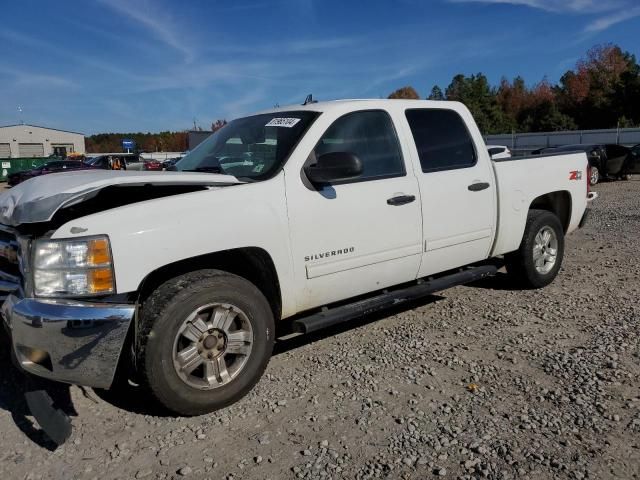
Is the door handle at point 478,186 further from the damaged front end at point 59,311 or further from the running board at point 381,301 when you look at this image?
the damaged front end at point 59,311

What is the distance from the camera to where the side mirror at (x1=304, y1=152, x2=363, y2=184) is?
3615 millimetres

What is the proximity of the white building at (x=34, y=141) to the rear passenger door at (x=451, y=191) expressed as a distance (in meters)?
72.3

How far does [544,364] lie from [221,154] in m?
2.90

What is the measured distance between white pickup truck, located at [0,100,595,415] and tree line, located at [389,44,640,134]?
56.6 metres

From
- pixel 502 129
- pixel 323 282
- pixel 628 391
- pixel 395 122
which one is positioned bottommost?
pixel 628 391

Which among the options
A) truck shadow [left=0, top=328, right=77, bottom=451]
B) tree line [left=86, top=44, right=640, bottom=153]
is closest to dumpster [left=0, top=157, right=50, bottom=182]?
tree line [left=86, top=44, right=640, bottom=153]

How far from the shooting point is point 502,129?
7394cm

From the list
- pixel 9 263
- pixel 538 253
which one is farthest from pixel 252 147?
pixel 538 253

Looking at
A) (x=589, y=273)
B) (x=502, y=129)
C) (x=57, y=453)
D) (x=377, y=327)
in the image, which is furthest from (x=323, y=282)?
(x=502, y=129)

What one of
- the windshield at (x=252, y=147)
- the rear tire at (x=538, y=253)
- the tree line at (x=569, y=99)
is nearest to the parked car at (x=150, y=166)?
the windshield at (x=252, y=147)

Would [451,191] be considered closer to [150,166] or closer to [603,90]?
[150,166]

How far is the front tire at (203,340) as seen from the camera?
3.12 m

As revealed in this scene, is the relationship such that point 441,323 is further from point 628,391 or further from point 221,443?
point 221,443

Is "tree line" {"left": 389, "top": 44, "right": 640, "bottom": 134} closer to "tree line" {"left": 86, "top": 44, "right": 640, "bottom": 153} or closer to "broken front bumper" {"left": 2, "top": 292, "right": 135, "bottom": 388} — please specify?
"tree line" {"left": 86, "top": 44, "right": 640, "bottom": 153}
